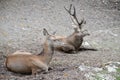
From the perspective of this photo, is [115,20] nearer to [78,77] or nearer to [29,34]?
[29,34]

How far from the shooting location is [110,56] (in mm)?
10641

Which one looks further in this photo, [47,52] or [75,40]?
[75,40]

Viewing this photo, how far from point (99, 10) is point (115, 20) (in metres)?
1.40

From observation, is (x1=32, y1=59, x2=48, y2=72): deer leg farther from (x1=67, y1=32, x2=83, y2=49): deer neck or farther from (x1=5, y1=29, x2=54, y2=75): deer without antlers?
(x1=67, y1=32, x2=83, y2=49): deer neck

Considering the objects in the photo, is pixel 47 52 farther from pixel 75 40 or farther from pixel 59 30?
pixel 59 30

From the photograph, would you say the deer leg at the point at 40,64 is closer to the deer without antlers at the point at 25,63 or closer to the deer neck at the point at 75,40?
the deer without antlers at the point at 25,63

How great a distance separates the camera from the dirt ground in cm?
909

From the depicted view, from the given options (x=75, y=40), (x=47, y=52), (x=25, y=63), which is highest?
(x=47, y=52)

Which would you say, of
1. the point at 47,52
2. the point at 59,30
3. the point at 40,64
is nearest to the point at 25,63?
the point at 40,64

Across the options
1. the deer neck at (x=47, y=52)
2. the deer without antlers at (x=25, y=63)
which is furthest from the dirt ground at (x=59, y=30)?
the deer neck at (x=47, y=52)

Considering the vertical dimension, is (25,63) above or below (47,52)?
below

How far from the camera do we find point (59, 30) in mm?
13875

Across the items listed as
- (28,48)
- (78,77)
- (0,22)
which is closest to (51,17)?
(0,22)

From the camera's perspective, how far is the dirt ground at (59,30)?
9.09 m
